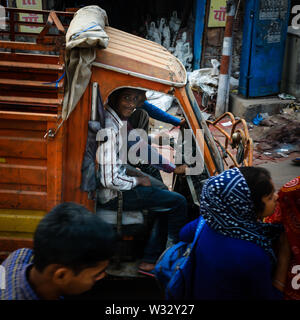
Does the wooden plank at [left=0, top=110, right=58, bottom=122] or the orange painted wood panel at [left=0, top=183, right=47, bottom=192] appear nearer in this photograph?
the wooden plank at [left=0, top=110, right=58, bottom=122]

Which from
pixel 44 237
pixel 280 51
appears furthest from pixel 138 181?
pixel 280 51

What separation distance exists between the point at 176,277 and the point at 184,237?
263 millimetres

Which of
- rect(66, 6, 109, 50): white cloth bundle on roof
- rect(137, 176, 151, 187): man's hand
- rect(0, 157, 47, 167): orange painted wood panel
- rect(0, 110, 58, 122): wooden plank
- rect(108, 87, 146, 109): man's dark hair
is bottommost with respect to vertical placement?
rect(137, 176, 151, 187): man's hand

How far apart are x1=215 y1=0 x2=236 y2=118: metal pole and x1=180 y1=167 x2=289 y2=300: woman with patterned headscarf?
23.4 feet

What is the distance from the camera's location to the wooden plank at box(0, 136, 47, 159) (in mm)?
2926

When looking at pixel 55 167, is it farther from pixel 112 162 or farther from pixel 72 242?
pixel 72 242

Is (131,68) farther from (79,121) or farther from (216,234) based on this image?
(216,234)

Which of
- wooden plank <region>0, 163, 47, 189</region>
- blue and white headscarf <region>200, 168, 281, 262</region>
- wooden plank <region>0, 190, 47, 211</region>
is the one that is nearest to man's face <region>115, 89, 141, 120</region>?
wooden plank <region>0, 163, 47, 189</region>

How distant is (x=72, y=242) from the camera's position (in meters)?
1.40

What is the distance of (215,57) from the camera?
10.2 m

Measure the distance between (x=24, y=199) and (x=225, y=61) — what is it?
22.0 ft

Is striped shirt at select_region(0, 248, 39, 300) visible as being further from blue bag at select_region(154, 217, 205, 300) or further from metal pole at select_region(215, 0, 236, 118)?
metal pole at select_region(215, 0, 236, 118)

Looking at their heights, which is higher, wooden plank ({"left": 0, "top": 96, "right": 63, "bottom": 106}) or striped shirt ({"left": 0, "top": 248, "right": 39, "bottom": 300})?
wooden plank ({"left": 0, "top": 96, "right": 63, "bottom": 106})

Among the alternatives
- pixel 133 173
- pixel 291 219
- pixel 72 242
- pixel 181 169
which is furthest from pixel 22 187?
pixel 291 219
